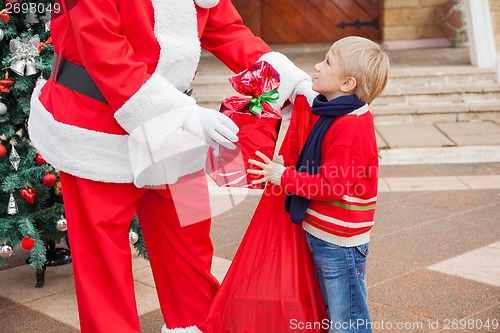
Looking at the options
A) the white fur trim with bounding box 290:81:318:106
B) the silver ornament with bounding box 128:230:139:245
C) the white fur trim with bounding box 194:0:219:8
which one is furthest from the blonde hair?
the silver ornament with bounding box 128:230:139:245

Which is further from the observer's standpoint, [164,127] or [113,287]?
[113,287]

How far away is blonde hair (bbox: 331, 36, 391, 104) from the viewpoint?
2.23 metres

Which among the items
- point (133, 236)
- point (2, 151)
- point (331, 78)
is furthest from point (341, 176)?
point (2, 151)

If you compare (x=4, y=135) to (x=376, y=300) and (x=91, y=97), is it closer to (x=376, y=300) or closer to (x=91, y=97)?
(x=91, y=97)

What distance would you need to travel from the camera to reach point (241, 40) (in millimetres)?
2600

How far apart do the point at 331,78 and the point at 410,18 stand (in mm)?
7727

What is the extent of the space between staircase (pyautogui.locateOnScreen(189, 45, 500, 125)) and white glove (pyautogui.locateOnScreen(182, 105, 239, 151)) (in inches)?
202

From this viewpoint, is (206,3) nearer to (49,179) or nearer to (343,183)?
(343,183)

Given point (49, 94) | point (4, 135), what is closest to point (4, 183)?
point (4, 135)

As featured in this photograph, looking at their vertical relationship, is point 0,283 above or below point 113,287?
below

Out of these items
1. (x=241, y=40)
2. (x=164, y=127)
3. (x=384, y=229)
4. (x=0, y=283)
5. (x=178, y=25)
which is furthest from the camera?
(x=384, y=229)

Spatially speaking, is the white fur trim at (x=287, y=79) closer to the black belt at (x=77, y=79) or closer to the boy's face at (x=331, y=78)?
the boy's face at (x=331, y=78)

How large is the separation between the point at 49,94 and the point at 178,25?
474mm

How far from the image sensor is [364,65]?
2225mm
